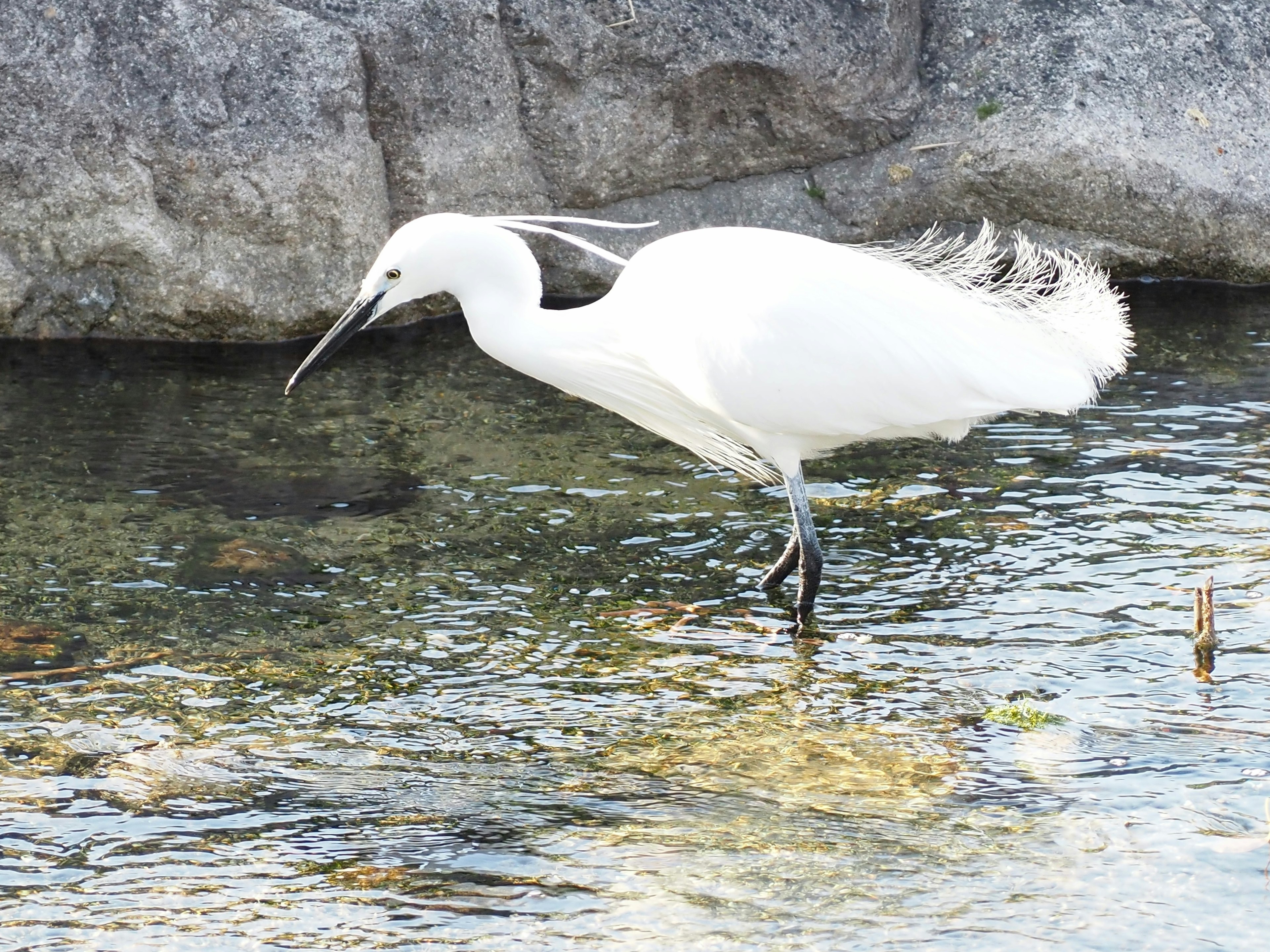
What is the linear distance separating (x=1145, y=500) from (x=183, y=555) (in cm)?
342

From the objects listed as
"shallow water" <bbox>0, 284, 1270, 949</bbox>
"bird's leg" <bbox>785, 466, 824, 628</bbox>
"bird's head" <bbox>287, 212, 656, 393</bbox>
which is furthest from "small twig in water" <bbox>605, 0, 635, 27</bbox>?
"bird's leg" <bbox>785, 466, 824, 628</bbox>

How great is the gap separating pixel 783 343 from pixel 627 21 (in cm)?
307

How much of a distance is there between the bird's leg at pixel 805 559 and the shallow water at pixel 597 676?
0.38 feet

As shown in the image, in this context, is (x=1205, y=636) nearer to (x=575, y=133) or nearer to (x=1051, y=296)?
(x=1051, y=296)

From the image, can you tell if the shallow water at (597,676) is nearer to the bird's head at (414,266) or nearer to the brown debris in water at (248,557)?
the brown debris in water at (248,557)

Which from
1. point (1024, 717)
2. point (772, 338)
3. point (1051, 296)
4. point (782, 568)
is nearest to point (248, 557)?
point (782, 568)

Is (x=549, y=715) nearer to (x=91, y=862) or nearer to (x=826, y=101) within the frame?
(x=91, y=862)

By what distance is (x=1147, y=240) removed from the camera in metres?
7.47

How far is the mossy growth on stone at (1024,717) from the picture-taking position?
3.94 m

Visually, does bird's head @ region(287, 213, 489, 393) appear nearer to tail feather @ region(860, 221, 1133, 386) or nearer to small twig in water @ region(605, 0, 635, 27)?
tail feather @ region(860, 221, 1133, 386)

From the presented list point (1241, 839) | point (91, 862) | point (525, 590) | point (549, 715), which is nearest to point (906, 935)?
point (1241, 839)

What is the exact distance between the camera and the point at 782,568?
495 cm

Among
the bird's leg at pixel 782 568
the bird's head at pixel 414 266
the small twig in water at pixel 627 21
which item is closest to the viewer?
the bird's head at pixel 414 266

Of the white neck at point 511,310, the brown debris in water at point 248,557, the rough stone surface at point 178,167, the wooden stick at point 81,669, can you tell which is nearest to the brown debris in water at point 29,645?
the wooden stick at point 81,669
